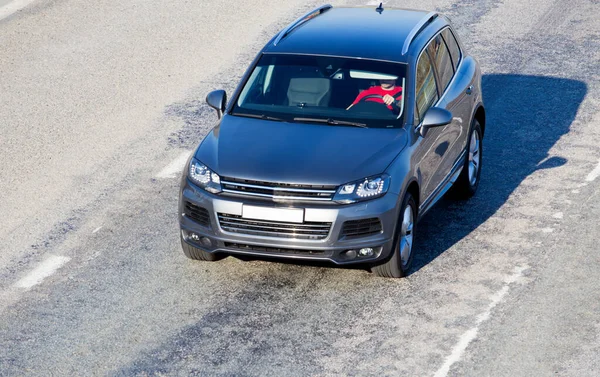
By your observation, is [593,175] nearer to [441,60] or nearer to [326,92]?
[441,60]

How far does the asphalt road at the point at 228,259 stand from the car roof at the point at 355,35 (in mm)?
1729

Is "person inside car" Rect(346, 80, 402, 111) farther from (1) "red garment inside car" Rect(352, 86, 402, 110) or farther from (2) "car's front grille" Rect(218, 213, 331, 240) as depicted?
(2) "car's front grille" Rect(218, 213, 331, 240)

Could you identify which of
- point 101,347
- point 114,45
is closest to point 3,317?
point 101,347

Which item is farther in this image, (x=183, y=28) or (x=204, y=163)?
(x=183, y=28)

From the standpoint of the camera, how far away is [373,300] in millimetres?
9539

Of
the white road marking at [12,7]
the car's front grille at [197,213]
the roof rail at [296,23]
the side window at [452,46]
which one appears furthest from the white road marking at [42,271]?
the white road marking at [12,7]

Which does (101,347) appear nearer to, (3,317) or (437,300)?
(3,317)

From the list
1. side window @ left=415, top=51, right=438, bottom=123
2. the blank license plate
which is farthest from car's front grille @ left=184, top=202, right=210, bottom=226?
side window @ left=415, top=51, right=438, bottom=123

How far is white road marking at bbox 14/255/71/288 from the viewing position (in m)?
9.85

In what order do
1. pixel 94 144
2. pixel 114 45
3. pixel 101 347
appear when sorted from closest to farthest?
pixel 101 347 → pixel 94 144 → pixel 114 45

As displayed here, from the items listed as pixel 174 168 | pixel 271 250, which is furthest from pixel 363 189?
pixel 174 168

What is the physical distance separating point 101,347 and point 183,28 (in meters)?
9.01

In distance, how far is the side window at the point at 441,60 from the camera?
11297mm

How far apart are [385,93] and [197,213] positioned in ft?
6.76
